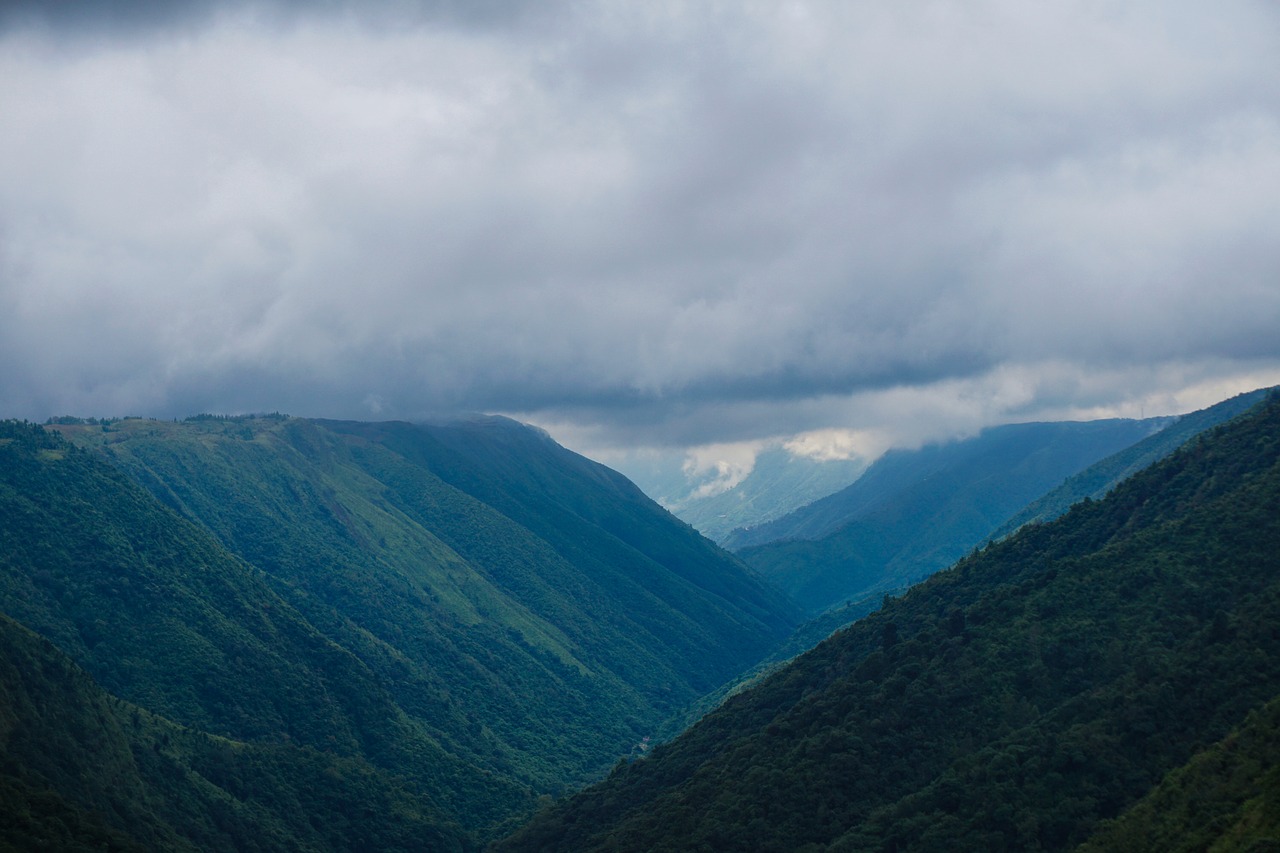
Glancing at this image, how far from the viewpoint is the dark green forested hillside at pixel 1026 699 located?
11456cm

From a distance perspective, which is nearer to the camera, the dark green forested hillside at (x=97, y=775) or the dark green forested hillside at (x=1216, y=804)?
the dark green forested hillside at (x=1216, y=804)

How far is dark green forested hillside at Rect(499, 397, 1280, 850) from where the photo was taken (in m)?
115

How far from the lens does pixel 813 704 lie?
155m

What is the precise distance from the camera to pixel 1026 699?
134000mm

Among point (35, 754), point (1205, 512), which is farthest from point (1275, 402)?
point (35, 754)

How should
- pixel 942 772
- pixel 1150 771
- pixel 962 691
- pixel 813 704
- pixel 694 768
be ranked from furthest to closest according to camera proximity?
pixel 694 768 < pixel 813 704 < pixel 962 691 < pixel 942 772 < pixel 1150 771

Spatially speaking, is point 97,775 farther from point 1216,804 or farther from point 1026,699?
point 1216,804

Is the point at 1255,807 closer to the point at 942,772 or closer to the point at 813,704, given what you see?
the point at 942,772

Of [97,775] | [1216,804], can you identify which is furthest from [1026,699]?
[97,775]

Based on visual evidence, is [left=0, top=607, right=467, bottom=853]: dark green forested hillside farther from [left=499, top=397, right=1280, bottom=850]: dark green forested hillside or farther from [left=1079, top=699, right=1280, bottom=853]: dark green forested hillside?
[left=1079, top=699, right=1280, bottom=853]: dark green forested hillside

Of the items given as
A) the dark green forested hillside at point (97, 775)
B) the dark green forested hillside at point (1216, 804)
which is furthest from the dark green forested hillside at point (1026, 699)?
the dark green forested hillside at point (97, 775)

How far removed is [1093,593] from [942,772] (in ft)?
115

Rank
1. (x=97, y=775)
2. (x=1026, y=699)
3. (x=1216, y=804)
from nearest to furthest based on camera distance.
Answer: (x=1216, y=804)
(x=1026, y=699)
(x=97, y=775)

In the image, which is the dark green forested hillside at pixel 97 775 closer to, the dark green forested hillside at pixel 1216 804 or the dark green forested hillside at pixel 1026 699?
the dark green forested hillside at pixel 1026 699
